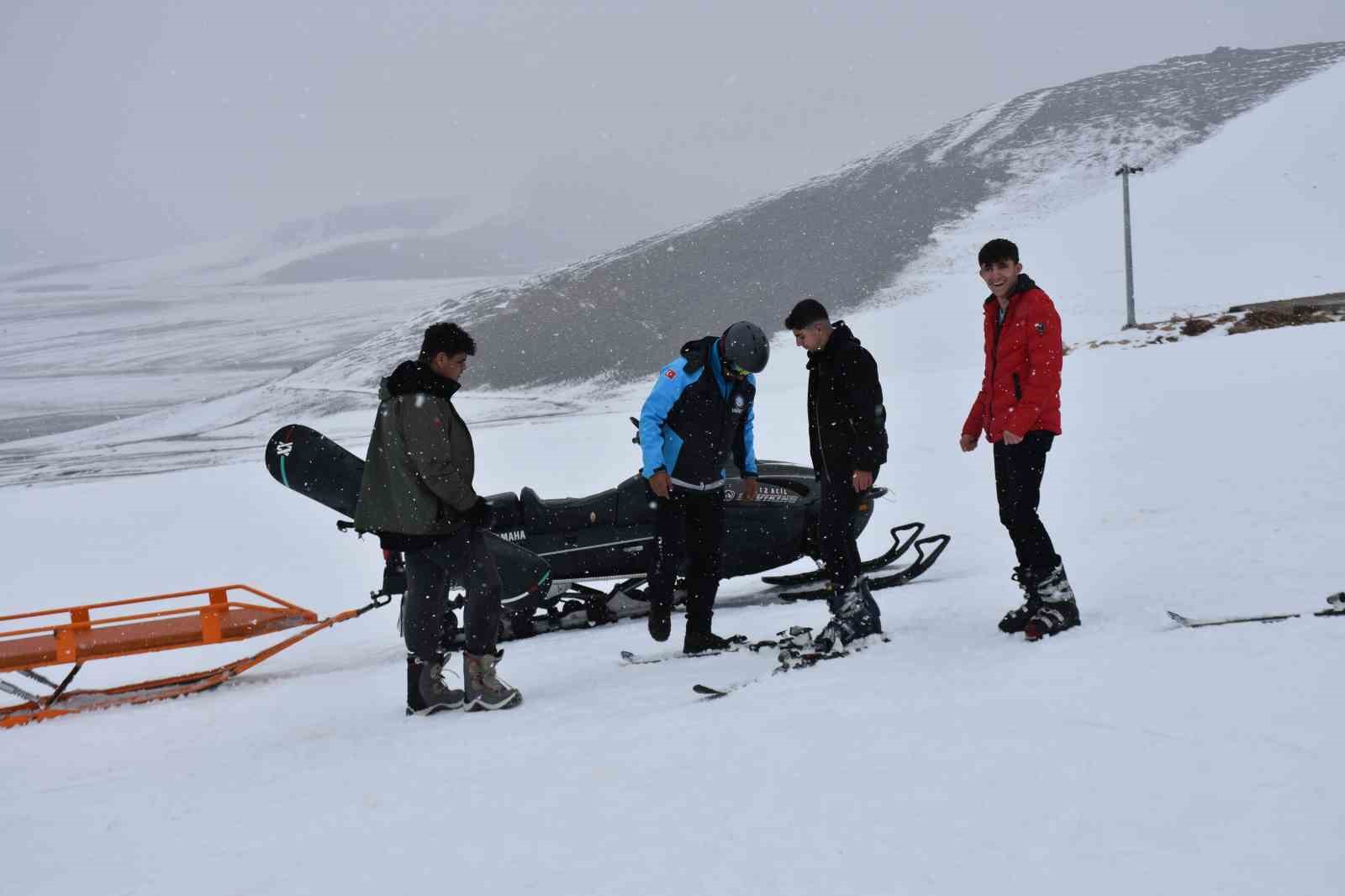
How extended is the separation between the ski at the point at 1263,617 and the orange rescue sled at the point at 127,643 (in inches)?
166

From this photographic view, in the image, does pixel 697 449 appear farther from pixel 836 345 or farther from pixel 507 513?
pixel 507 513

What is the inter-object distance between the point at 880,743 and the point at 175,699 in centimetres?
416

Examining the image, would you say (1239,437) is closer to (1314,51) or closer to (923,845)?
(923,845)

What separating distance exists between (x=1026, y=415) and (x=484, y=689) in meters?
2.63

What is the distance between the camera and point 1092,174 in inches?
1366

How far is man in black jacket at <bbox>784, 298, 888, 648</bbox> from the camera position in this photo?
429 centimetres

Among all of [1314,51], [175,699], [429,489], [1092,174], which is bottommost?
[175,699]

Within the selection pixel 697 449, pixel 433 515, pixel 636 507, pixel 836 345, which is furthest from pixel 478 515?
pixel 636 507

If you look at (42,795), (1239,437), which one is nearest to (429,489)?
(42,795)

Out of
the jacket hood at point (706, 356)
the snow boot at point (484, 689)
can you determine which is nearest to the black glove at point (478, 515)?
the snow boot at point (484, 689)

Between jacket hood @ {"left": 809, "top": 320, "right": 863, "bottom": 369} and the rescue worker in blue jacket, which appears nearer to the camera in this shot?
jacket hood @ {"left": 809, "top": 320, "right": 863, "bottom": 369}

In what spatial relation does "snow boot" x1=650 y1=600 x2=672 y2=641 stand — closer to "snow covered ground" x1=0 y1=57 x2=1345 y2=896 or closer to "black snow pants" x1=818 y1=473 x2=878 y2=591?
"snow covered ground" x1=0 y1=57 x2=1345 y2=896

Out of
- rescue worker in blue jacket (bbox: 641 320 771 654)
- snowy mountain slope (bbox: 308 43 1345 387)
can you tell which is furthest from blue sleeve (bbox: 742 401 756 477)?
snowy mountain slope (bbox: 308 43 1345 387)

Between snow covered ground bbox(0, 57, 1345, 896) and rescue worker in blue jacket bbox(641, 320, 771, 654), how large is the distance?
0.49m
